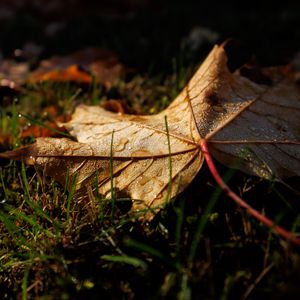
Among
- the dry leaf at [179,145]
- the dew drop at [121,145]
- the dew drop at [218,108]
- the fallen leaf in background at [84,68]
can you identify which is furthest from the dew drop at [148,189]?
the fallen leaf in background at [84,68]

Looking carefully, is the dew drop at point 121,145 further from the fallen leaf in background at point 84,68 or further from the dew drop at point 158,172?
the fallen leaf in background at point 84,68

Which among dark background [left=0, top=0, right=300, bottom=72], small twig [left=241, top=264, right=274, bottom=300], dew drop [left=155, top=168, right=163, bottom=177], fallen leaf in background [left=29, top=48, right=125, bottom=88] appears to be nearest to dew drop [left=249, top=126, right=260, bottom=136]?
dew drop [left=155, top=168, right=163, bottom=177]

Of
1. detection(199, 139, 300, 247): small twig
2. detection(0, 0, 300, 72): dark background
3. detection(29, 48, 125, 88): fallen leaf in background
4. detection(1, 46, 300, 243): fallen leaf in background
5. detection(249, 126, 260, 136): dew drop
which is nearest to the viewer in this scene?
detection(199, 139, 300, 247): small twig

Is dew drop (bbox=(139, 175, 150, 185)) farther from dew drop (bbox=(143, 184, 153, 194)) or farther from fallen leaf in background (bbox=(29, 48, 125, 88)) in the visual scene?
fallen leaf in background (bbox=(29, 48, 125, 88))

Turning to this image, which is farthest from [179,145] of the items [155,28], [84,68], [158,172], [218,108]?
[155,28]

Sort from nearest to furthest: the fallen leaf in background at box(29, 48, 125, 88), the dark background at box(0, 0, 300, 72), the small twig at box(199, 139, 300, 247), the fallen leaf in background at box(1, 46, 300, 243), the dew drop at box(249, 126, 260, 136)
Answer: the small twig at box(199, 139, 300, 247) → the fallen leaf in background at box(1, 46, 300, 243) → the dew drop at box(249, 126, 260, 136) → the fallen leaf in background at box(29, 48, 125, 88) → the dark background at box(0, 0, 300, 72)

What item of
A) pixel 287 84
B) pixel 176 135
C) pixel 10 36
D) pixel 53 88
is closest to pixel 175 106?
pixel 176 135
